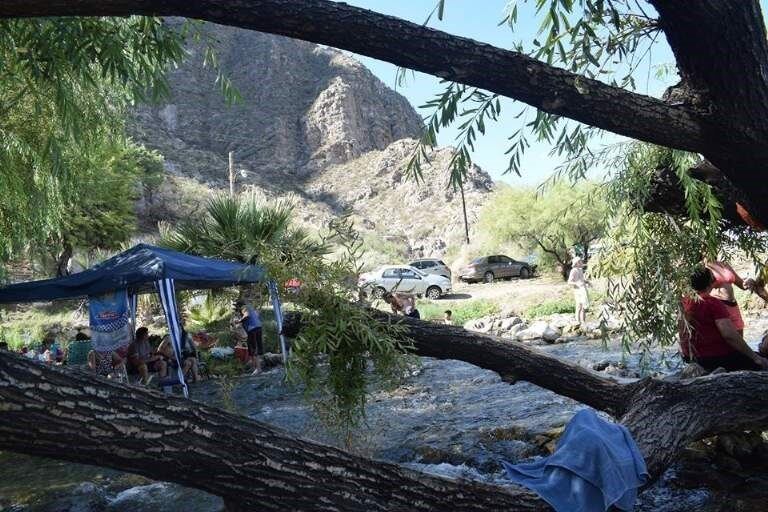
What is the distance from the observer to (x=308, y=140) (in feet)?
261

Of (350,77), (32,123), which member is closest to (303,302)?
(32,123)

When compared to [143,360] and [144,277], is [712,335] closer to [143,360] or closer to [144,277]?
[144,277]

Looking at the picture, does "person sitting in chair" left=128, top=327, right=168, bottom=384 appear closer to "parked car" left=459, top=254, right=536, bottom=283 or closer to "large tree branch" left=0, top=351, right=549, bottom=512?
"large tree branch" left=0, top=351, right=549, bottom=512

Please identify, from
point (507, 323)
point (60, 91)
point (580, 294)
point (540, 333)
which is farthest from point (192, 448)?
point (507, 323)

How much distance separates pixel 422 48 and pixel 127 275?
8.54m

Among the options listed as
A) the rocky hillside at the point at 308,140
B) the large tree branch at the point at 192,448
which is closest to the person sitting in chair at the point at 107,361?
the large tree branch at the point at 192,448

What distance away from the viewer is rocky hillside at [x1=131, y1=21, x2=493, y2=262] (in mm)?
64250

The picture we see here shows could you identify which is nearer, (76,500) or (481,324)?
(76,500)

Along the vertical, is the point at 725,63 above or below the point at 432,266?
above

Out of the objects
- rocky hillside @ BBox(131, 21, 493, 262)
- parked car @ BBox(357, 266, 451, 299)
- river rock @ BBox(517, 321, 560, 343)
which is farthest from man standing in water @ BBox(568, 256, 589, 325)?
rocky hillside @ BBox(131, 21, 493, 262)

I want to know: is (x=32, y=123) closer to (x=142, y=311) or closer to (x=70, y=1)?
(x=70, y=1)

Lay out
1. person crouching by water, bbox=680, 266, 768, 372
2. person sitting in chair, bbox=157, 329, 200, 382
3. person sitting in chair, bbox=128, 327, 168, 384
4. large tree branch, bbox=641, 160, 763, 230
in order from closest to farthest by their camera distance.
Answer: large tree branch, bbox=641, 160, 763, 230
person crouching by water, bbox=680, 266, 768, 372
person sitting in chair, bbox=128, 327, 168, 384
person sitting in chair, bbox=157, 329, 200, 382

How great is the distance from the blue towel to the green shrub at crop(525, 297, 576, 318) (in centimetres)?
1663

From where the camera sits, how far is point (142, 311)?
22516 mm
